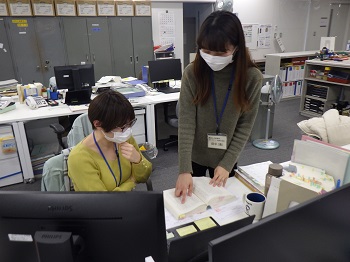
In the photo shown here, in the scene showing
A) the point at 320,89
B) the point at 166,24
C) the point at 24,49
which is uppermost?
the point at 166,24

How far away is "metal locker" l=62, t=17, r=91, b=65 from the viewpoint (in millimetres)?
5137

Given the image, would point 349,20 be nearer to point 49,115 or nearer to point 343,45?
point 343,45

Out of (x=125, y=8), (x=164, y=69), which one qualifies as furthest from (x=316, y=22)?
(x=164, y=69)

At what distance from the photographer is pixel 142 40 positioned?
5.70 meters

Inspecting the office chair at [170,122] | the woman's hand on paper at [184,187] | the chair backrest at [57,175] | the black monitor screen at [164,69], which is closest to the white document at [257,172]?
the woman's hand on paper at [184,187]

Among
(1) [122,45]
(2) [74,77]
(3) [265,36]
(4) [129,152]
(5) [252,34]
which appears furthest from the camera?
(3) [265,36]

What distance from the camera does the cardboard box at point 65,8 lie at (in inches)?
195

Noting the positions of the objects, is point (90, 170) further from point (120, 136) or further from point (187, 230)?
point (187, 230)

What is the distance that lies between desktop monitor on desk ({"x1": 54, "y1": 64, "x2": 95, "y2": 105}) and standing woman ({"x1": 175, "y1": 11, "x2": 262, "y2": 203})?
7.23 ft

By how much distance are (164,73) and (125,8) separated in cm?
224

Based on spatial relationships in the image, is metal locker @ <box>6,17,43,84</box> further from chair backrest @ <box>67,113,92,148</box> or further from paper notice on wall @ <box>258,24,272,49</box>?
paper notice on wall @ <box>258,24,272,49</box>

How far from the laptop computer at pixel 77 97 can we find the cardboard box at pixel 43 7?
8.18ft

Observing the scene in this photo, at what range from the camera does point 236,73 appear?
130 cm

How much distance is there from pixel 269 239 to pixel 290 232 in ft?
0.24
